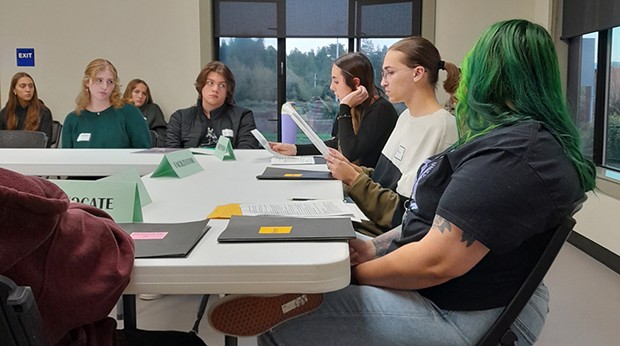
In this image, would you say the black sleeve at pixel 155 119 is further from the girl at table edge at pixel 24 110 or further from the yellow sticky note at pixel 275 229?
the yellow sticky note at pixel 275 229

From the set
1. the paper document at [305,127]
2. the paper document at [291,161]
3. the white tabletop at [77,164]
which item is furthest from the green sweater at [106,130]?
the paper document at [305,127]

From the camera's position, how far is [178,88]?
5.62 meters

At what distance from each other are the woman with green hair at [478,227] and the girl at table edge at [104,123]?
250cm

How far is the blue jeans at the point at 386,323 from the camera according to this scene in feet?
3.24

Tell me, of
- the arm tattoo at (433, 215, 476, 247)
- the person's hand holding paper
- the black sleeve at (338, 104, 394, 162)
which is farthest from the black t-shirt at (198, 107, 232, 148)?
the arm tattoo at (433, 215, 476, 247)

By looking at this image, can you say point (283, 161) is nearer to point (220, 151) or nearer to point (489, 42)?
point (220, 151)

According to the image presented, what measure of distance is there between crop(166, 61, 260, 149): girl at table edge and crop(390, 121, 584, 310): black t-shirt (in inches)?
91.0

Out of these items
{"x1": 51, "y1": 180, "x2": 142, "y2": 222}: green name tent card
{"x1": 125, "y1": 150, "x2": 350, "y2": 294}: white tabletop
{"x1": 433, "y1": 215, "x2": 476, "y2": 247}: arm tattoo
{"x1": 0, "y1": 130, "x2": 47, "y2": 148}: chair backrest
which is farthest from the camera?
{"x1": 0, "y1": 130, "x2": 47, "y2": 148}: chair backrest

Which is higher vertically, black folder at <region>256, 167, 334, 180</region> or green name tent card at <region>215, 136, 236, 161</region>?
green name tent card at <region>215, 136, 236, 161</region>

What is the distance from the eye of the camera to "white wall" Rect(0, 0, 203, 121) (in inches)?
218

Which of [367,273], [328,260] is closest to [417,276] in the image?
[367,273]

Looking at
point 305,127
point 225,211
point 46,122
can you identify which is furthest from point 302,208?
point 46,122

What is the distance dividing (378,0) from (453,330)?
192 inches

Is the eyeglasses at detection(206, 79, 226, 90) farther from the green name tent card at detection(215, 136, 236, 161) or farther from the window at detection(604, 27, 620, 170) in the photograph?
the window at detection(604, 27, 620, 170)
